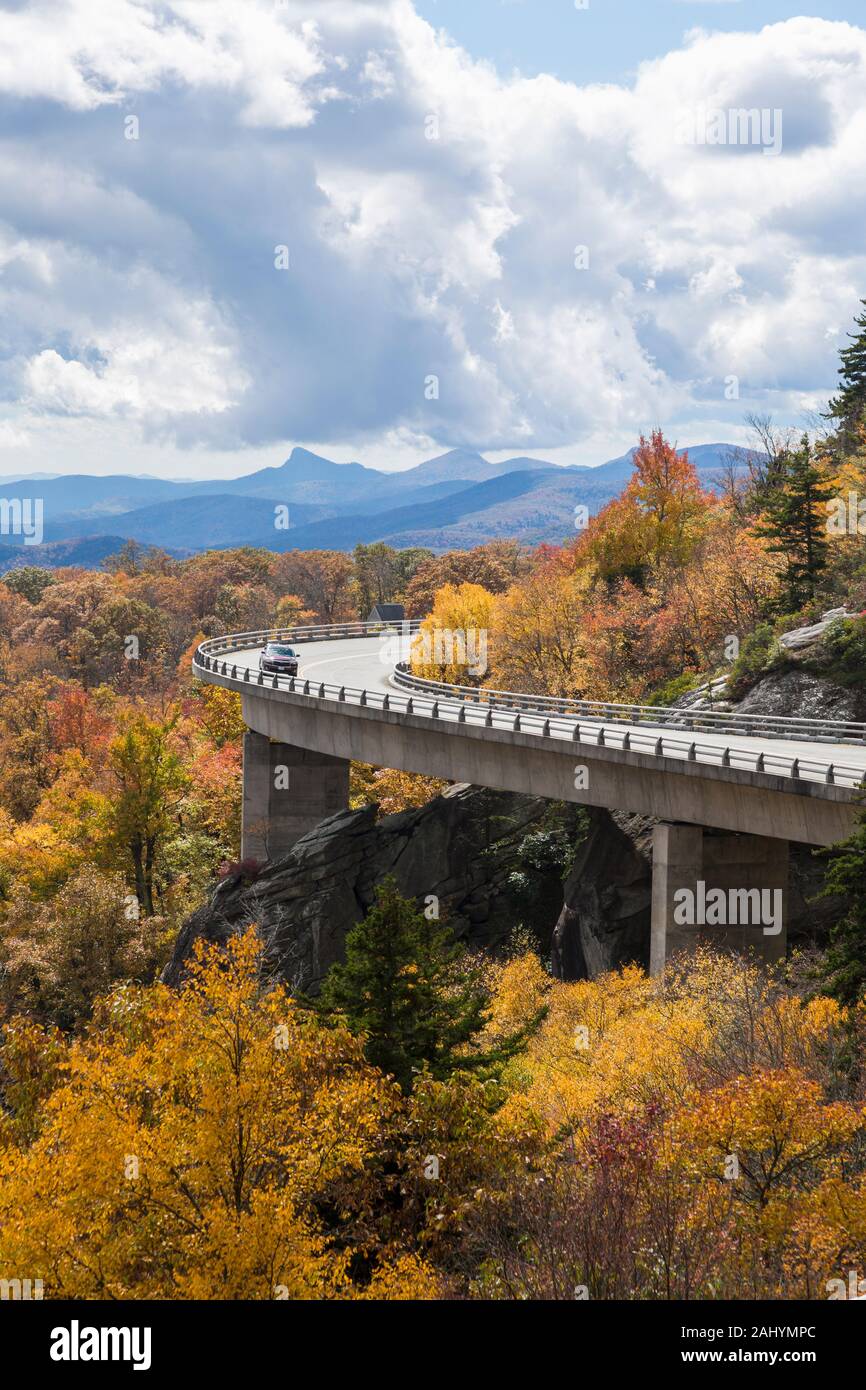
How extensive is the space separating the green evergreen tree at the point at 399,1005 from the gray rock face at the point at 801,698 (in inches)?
894

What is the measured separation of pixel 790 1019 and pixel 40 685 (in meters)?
80.3

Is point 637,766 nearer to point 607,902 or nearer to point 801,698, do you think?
point 607,902

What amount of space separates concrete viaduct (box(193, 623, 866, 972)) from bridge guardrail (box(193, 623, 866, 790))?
76 mm

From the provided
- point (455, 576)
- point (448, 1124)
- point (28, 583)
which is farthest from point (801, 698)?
point (28, 583)

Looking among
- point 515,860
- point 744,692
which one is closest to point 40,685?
point 515,860

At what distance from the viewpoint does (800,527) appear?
5281cm

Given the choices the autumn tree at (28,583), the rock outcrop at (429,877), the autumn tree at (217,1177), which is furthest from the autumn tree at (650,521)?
the autumn tree at (28,583)

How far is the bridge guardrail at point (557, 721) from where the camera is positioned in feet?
104

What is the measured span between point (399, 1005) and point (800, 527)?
37122mm

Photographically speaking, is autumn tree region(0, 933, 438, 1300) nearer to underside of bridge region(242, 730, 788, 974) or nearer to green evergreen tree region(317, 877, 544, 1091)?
green evergreen tree region(317, 877, 544, 1091)

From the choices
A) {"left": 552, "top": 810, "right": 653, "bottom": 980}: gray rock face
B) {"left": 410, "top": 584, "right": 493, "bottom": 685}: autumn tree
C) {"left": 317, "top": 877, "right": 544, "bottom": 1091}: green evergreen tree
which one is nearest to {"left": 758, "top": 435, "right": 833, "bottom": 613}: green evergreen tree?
{"left": 552, "top": 810, "right": 653, "bottom": 980}: gray rock face

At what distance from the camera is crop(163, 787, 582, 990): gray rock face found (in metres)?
46.9

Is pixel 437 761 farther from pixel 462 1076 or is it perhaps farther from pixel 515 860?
pixel 462 1076

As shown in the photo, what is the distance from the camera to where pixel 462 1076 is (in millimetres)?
20688
